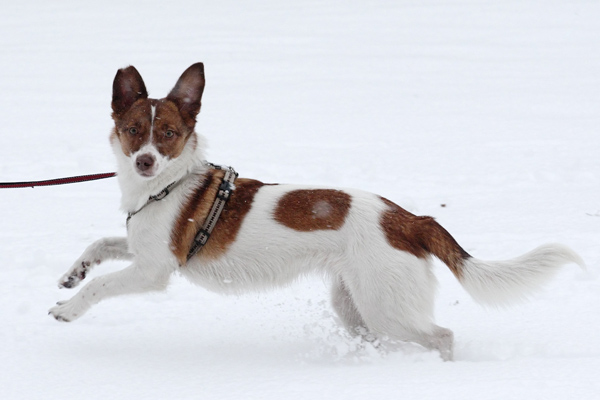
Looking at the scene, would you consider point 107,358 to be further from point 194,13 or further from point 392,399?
point 194,13

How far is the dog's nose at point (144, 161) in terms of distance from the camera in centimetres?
396

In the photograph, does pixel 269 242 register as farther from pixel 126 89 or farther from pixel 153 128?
pixel 126 89

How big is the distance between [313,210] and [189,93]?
1002 millimetres

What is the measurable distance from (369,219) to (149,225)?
3.95 ft

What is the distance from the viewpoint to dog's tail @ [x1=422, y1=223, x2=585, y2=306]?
397cm

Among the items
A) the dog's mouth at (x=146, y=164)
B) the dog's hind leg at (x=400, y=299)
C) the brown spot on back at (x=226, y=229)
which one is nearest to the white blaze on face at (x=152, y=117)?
the dog's mouth at (x=146, y=164)

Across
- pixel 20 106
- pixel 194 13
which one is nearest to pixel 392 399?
pixel 20 106

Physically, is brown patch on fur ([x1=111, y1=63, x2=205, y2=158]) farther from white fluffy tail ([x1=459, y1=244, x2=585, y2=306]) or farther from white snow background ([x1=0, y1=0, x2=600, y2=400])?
white fluffy tail ([x1=459, y1=244, x2=585, y2=306])

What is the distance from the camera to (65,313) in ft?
13.5

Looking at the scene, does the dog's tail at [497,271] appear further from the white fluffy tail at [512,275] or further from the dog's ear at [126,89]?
the dog's ear at [126,89]

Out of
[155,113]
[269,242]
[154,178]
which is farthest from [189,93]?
[269,242]

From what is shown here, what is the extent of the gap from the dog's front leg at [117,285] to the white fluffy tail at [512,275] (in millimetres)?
1660

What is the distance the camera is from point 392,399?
3.15m

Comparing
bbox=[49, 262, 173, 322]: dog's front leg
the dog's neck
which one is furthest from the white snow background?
the dog's neck
